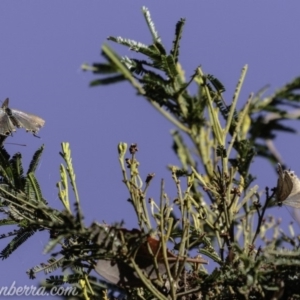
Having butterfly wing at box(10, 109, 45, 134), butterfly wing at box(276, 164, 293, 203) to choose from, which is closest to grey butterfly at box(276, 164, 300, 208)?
butterfly wing at box(276, 164, 293, 203)

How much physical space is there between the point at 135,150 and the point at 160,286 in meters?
0.38

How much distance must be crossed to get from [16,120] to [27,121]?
0.04 m

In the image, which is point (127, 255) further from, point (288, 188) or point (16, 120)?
point (16, 120)

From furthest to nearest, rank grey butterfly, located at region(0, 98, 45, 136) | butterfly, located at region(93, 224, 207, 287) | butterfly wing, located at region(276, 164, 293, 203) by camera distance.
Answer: grey butterfly, located at region(0, 98, 45, 136) → butterfly wing, located at region(276, 164, 293, 203) → butterfly, located at region(93, 224, 207, 287)

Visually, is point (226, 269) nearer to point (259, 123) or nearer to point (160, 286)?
point (160, 286)

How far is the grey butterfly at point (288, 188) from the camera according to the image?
1.90 metres

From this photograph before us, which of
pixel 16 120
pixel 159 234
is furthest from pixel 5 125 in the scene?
pixel 159 234

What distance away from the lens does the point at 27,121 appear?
2096 millimetres

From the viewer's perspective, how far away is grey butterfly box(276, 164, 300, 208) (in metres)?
1.90

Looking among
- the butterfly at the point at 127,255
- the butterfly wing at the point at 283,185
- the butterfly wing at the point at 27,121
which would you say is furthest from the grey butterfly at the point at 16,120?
the butterfly wing at the point at 283,185

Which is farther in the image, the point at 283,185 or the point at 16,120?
the point at 16,120

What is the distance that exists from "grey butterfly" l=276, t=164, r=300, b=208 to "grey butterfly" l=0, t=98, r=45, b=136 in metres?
0.74

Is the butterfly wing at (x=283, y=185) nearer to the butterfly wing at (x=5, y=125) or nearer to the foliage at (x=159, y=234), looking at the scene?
the foliage at (x=159, y=234)

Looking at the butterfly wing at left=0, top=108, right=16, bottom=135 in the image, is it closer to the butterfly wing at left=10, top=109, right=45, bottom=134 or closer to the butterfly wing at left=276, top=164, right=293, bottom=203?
the butterfly wing at left=10, top=109, right=45, bottom=134
